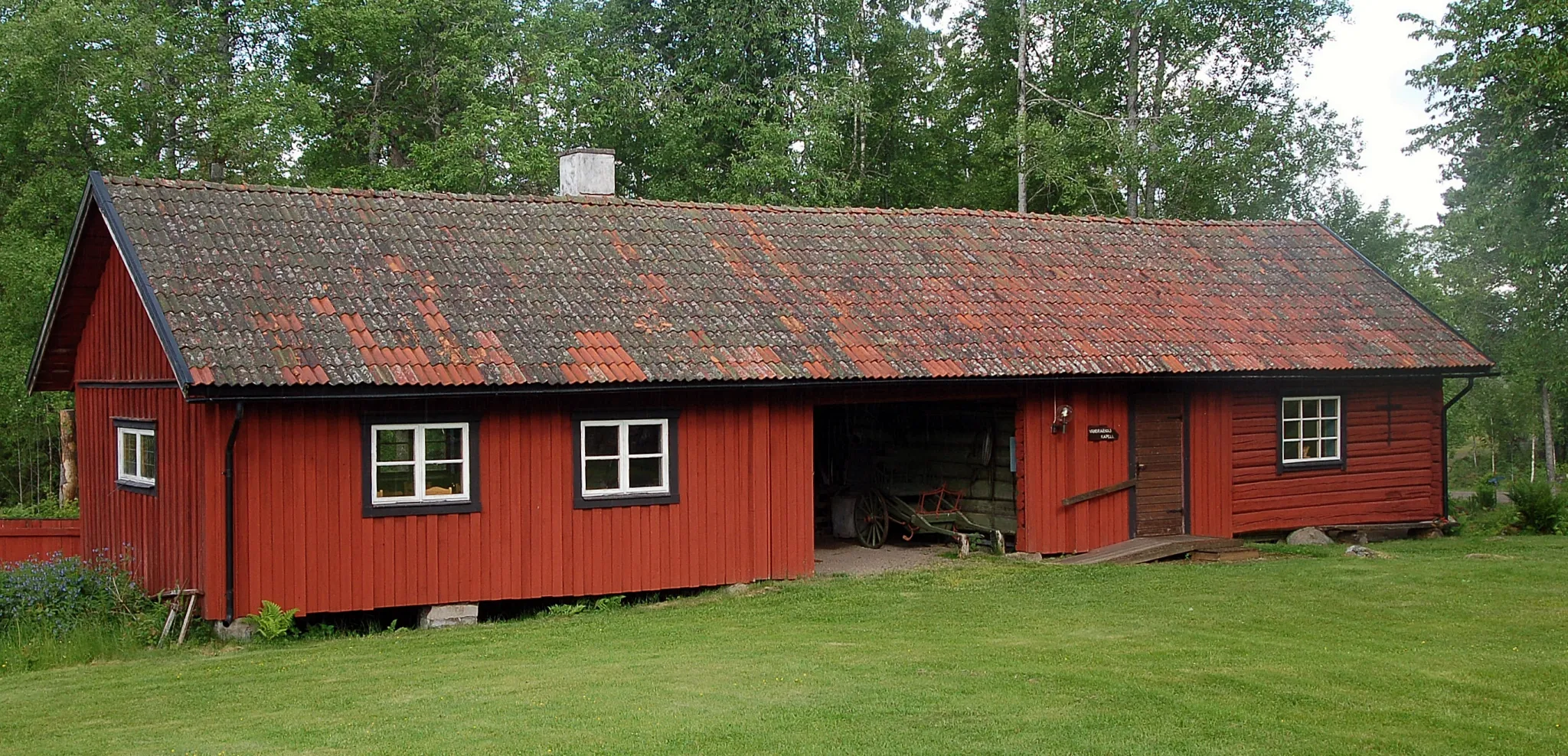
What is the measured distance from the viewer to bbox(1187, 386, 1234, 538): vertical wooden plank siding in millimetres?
19281

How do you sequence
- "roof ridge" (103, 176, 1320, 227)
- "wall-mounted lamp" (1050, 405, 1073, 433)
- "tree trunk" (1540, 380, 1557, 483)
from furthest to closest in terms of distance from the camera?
1. "tree trunk" (1540, 380, 1557, 483)
2. "wall-mounted lamp" (1050, 405, 1073, 433)
3. "roof ridge" (103, 176, 1320, 227)

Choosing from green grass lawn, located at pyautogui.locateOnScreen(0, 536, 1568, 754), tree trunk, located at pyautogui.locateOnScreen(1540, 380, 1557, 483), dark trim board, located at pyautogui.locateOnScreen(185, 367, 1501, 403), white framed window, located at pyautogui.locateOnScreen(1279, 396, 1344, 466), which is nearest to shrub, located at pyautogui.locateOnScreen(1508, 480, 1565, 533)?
dark trim board, located at pyautogui.locateOnScreen(185, 367, 1501, 403)

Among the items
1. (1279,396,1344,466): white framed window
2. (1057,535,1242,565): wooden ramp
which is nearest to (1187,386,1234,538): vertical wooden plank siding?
(1057,535,1242,565): wooden ramp

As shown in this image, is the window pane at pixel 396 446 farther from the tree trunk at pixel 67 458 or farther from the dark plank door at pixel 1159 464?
the tree trunk at pixel 67 458

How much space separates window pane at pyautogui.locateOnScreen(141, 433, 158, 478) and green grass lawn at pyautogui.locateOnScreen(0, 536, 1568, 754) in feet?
9.89

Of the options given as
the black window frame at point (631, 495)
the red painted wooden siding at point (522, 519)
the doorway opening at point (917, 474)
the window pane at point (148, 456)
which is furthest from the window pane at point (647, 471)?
the window pane at point (148, 456)

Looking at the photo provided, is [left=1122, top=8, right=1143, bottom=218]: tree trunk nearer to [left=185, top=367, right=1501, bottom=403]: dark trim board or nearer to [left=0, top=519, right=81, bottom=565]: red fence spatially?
[left=185, top=367, right=1501, bottom=403]: dark trim board

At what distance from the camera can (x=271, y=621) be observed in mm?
13945

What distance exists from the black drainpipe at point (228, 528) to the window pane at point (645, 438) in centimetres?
406

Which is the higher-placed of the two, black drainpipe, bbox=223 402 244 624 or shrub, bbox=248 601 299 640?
black drainpipe, bbox=223 402 244 624

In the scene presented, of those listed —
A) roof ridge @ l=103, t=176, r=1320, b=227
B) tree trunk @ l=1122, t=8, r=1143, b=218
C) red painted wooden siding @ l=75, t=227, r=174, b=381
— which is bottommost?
red painted wooden siding @ l=75, t=227, r=174, b=381

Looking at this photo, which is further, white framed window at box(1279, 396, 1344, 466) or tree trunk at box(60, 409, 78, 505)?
tree trunk at box(60, 409, 78, 505)

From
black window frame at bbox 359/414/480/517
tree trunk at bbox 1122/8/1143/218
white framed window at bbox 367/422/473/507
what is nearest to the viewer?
black window frame at bbox 359/414/480/517

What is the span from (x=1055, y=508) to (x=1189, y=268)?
501 cm
